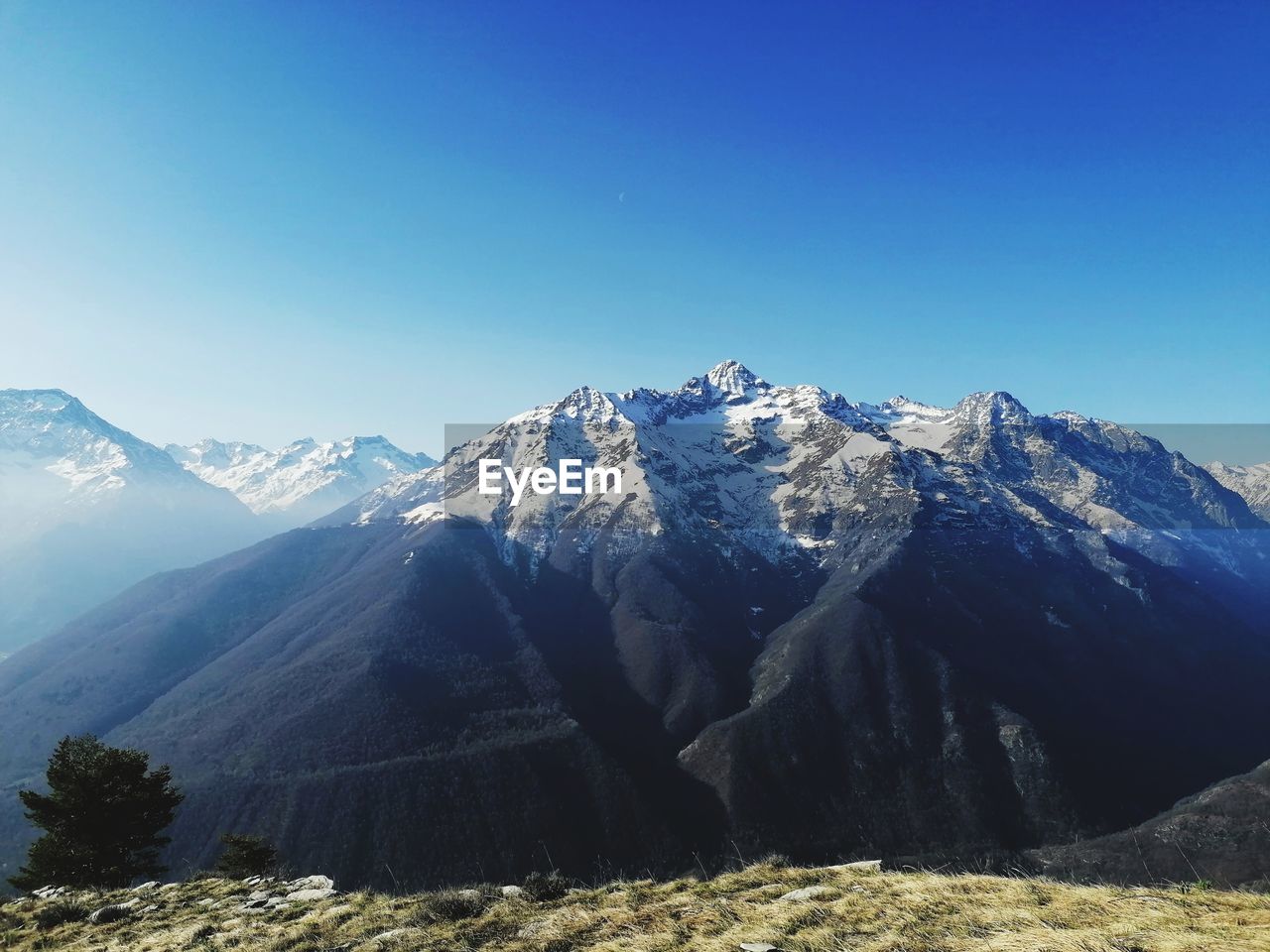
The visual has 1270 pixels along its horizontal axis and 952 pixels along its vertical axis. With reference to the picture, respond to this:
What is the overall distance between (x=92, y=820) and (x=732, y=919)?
175 ft

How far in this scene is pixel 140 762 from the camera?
163 ft

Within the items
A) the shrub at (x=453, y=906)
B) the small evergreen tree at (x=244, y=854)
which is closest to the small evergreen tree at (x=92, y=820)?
the small evergreen tree at (x=244, y=854)

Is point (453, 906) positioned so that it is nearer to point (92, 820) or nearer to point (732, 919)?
point (732, 919)

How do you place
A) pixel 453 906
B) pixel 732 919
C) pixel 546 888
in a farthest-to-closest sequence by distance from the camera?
pixel 546 888 < pixel 453 906 < pixel 732 919

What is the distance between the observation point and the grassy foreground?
14.2 metres

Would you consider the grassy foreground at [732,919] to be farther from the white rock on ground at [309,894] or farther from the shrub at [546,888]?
the white rock on ground at [309,894]

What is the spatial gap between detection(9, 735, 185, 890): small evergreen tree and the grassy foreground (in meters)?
25.9

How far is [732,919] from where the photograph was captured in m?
17.5

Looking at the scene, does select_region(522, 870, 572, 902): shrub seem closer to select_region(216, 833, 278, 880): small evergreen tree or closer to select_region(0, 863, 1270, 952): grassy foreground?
select_region(0, 863, 1270, 952): grassy foreground

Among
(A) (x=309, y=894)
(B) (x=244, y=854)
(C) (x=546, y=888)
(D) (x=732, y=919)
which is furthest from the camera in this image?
(B) (x=244, y=854)

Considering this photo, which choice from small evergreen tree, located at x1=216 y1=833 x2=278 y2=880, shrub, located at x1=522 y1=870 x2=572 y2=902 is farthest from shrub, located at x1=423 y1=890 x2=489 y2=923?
small evergreen tree, located at x1=216 y1=833 x2=278 y2=880

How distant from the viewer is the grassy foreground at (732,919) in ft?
46.6

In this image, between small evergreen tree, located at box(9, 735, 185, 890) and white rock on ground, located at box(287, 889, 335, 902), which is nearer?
white rock on ground, located at box(287, 889, 335, 902)

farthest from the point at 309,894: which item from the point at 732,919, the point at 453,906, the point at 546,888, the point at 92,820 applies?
the point at 92,820
